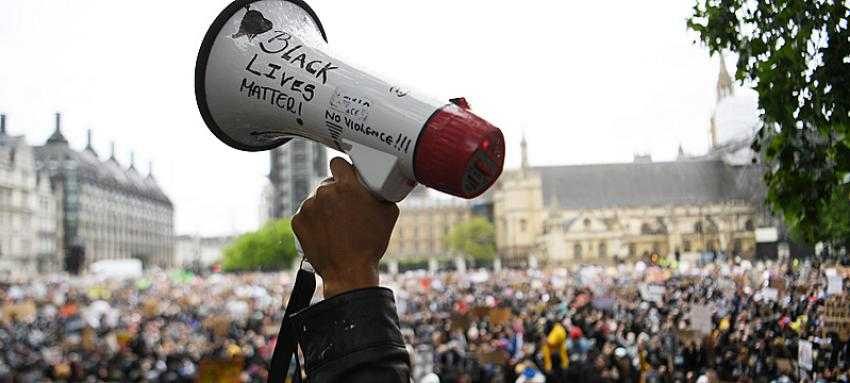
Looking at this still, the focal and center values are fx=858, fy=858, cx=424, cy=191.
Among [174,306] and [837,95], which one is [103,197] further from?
[837,95]

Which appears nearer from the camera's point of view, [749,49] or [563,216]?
[749,49]

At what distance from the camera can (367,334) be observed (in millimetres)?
1506

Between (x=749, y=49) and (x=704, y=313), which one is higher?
(x=749, y=49)

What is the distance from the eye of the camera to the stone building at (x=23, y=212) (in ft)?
215

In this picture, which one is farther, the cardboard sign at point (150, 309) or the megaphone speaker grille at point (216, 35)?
the cardboard sign at point (150, 309)

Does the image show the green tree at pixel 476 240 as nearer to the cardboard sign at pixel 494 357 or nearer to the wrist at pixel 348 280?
the cardboard sign at pixel 494 357

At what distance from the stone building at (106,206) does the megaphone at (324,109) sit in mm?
80186

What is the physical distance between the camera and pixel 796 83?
161 inches

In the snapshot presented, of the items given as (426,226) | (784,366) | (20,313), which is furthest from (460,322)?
(426,226)

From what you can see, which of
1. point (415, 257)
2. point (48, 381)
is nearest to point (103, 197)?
point (415, 257)

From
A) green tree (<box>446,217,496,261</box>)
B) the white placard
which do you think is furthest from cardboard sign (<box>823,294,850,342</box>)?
green tree (<box>446,217,496,261</box>)

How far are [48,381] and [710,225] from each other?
28.8 metres

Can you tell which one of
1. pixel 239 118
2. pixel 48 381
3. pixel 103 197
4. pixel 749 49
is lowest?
pixel 48 381

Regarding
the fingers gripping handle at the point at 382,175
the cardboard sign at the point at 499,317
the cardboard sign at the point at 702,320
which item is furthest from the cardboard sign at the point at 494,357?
the fingers gripping handle at the point at 382,175
